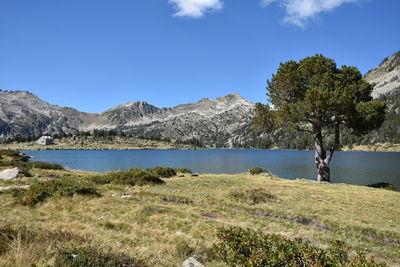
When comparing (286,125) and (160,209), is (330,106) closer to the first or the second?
(286,125)

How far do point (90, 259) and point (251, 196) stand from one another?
1869 centimetres

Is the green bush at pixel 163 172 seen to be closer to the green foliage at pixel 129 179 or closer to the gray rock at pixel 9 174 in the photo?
the green foliage at pixel 129 179

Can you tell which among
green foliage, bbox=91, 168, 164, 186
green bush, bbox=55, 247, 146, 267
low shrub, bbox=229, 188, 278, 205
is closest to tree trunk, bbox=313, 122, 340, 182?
low shrub, bbox=229, 188, 278, 205

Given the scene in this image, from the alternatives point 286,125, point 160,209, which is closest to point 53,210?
point 160,209

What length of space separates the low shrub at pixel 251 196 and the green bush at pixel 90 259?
1613 cm

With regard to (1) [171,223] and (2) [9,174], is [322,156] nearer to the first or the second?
(1) [171,223]

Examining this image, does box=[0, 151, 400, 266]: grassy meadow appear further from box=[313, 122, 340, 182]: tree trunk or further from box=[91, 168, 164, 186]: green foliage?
box=[313, 122, 340, 182]: tree trunk

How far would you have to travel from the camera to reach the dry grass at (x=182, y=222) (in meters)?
9.45

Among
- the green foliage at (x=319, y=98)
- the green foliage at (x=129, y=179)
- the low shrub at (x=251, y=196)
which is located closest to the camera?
the low shrub at (x=251, y=196)

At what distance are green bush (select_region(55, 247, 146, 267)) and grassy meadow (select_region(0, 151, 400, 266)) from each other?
0.20ft

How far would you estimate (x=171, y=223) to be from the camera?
46.6 feet

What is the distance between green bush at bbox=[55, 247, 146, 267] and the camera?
6.73 m

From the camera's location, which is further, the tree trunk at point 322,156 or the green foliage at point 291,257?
the tree trunk at point 322,156

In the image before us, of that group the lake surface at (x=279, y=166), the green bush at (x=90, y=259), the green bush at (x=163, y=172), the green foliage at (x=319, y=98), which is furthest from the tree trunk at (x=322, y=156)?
the green bush at (x=90, y=259)
